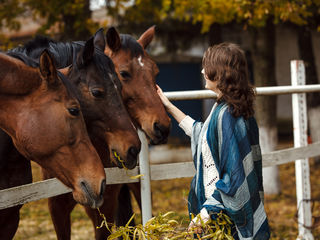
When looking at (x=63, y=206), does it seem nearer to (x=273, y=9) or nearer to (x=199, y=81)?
(x=273, y=9)

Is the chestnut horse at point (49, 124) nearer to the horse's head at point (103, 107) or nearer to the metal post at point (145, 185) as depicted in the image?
the horse's head at point (103, 107)

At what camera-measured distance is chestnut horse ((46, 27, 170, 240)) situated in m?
3.26

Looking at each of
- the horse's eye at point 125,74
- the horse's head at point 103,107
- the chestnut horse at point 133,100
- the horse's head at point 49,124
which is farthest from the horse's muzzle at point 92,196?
the horse's eye at point 125,74

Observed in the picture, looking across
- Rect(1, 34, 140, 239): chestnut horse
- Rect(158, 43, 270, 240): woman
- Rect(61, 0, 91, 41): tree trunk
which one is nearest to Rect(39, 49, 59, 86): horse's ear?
Rect(1, 34, 140, 239): chestnut horse

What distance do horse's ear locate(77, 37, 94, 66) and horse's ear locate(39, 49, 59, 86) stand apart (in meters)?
0.41

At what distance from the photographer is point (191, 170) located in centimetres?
368

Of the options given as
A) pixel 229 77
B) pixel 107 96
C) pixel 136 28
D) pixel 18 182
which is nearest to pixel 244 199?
pixel 229 77

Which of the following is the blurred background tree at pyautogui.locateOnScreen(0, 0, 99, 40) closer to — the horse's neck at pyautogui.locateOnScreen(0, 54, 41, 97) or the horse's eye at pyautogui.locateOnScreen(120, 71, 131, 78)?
the horse's eye at pyautogui.locateOnScreen(120, 71, 131, 78)

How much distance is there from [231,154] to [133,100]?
1.10 metres

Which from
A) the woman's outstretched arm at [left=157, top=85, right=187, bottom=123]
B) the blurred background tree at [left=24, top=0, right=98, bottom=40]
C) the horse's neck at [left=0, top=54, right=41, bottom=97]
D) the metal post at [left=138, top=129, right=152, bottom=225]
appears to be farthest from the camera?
the blurred background tree at [left=24, top=0, right=98, bottom=40]

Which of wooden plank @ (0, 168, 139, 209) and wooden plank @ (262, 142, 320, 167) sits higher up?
wooden plank @ (0, 168, 139, 209)

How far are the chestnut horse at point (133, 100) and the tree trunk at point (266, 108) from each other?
4737 mm

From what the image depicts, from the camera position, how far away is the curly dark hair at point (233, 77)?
8.29 ft

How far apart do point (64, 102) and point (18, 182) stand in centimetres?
73
